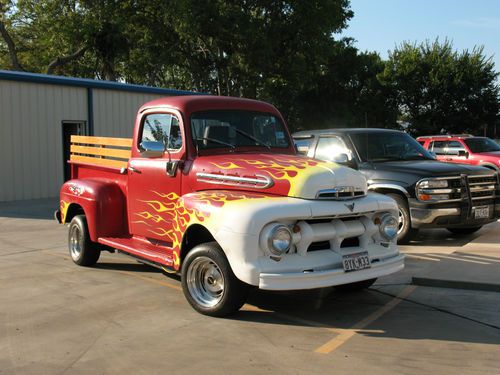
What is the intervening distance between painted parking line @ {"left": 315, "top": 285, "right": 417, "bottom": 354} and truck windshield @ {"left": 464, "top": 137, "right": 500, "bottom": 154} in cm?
1262

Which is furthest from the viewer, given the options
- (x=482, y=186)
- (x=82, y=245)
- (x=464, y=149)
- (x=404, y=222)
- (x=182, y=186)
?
(x=464, y=149)

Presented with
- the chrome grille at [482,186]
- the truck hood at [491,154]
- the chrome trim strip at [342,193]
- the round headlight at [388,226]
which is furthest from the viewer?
the truck hood at [491,154]

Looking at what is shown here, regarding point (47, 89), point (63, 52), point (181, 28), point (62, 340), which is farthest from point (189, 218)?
point (63, 52)

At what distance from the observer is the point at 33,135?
1702 cm

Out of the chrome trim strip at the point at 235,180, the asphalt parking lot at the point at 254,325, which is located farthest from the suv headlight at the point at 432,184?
the chrome trim strip at the point at 235,180

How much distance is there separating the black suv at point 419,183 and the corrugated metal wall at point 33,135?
1078 centimetres

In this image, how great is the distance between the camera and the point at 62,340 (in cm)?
475

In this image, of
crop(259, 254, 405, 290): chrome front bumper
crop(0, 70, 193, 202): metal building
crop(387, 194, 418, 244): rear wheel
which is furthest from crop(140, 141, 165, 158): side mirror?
crop(0, 70, 193, 202): metal building

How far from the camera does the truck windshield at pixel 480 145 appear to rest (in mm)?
17656

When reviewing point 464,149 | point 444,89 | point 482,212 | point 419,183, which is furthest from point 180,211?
point 444,89

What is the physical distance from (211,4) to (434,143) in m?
15.3

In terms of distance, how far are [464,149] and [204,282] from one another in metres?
14.2

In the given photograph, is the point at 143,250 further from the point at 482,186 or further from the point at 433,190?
the point at 482,186

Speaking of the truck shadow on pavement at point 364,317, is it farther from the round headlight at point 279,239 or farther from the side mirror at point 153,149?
the side mirror at point 153,149
